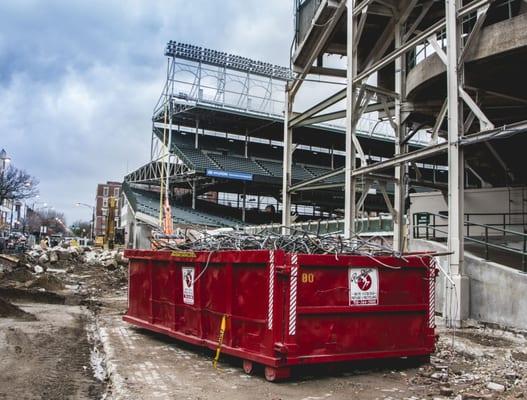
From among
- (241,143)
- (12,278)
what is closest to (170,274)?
(12,278)

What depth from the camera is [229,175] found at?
50.0 m

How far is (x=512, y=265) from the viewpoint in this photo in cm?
1302

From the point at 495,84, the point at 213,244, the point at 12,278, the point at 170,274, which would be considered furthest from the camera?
the point at 12,278

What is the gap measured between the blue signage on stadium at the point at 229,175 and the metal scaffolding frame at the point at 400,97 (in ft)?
74.9

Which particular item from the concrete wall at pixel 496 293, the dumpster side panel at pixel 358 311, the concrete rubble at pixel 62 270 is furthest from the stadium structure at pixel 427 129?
the concrete rubble at pixel 62 270

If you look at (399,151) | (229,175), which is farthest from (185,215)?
(399,151)

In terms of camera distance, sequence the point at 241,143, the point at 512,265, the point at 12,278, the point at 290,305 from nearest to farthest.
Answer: the point at 290,305, the point at 512,265, the point at 12,278, the point at 241,143

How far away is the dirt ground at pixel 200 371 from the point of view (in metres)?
6.54

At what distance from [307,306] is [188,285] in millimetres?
2707

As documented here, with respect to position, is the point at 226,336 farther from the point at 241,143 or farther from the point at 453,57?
the point at 241,143

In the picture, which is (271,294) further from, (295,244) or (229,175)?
(229,175)

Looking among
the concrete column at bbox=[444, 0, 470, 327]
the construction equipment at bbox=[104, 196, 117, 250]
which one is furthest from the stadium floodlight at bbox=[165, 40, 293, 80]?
the concrete column at bbox=[444, 0, 470, 327]

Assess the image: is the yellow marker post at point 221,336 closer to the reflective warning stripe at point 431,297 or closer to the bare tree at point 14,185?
the reflective warning stripe at point 431,297

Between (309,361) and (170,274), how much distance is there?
11.7 ft
